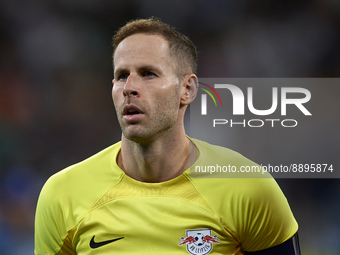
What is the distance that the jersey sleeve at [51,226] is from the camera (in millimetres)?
2678

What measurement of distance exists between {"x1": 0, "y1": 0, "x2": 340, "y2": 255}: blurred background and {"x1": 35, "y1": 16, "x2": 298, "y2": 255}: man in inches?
116

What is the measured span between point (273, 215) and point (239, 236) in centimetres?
29

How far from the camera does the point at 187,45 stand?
9.23ft

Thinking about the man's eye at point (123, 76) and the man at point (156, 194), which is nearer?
the man at point (156, 194)

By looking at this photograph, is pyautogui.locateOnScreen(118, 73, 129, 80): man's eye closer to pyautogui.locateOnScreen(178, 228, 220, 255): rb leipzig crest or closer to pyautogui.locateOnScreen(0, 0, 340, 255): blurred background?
pyautogui.locateOnScreen(178, 228, 220, 255): rb leipzig crest

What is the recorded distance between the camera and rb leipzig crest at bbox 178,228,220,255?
8.02ft

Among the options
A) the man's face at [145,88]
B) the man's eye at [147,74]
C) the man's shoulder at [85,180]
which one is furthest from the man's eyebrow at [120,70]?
the man's shoulder at [85,180]

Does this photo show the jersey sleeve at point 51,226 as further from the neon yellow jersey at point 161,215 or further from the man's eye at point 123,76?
the man's eye at point 123,76

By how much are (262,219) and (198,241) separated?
0.48 metres

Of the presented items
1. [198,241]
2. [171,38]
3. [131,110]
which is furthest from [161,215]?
[171,38]

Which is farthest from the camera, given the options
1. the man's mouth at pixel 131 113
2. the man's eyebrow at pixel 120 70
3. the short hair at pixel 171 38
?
the short hair at pixel 171 38

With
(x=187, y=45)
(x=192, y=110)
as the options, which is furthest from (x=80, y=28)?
(x=187, y=45)

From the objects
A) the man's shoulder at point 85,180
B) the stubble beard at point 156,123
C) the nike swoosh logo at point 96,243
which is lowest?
the nike swoosh logo at point 96,243

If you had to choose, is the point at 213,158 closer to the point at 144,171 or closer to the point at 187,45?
the point at 144,171
